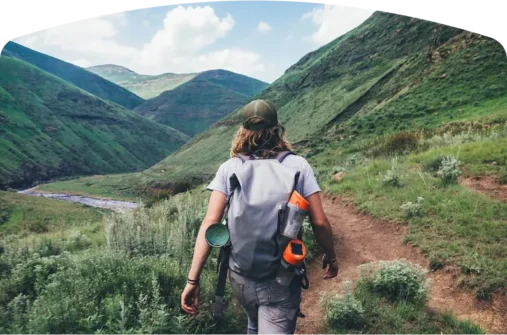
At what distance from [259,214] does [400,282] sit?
10.3 ft

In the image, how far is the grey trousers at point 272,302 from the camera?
2955mm

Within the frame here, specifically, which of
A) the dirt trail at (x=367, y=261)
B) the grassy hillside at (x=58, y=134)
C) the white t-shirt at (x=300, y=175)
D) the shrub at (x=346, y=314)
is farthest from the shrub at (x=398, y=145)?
the grassy hillside at (x=58, y=134)

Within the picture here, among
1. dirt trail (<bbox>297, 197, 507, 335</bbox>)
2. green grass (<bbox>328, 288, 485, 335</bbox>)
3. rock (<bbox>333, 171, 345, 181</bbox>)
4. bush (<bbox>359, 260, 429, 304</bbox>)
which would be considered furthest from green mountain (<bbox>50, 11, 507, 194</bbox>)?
green grass (<bbox>328, 288, 485, 335</bbox>)

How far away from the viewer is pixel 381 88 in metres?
45.5

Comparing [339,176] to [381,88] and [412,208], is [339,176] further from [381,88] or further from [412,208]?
[381,88]

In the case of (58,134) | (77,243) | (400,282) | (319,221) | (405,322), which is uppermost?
(58,134)

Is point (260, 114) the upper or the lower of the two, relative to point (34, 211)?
upper

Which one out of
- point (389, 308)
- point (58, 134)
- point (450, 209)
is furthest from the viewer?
point (58, 134)

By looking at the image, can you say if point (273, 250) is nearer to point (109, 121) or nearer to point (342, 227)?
point (342, 227)

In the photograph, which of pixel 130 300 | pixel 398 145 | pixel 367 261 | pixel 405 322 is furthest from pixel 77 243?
pixel 398 145

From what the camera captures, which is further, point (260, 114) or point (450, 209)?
point (450, 209)

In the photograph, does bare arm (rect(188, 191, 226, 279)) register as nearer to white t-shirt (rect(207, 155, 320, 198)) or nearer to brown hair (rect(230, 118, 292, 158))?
white t-shirt (rect(207, 155, 320, 198))

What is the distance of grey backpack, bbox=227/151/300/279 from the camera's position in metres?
2.78

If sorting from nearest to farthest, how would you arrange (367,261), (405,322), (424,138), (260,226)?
(260,226) < (405,322) < (367,261) < (424,138)
